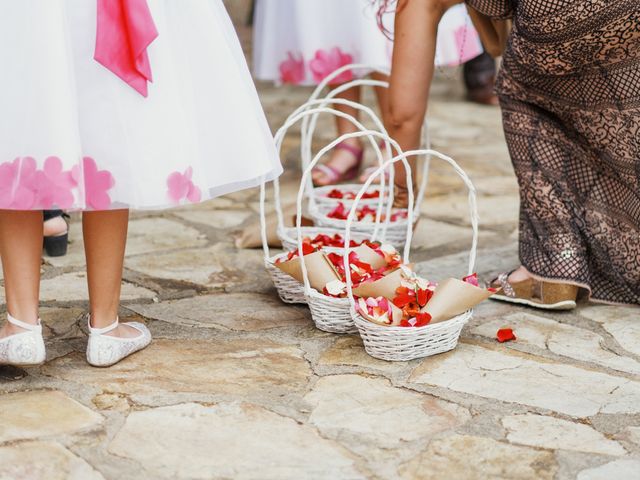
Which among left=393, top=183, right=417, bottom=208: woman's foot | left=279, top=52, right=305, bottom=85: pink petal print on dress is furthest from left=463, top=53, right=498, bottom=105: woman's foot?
left=393, top=183, right=417, bottom=208: woman's foot

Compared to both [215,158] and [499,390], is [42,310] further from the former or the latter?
[499,390]

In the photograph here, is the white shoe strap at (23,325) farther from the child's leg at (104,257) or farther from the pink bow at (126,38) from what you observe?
the pink bow at (126,38)

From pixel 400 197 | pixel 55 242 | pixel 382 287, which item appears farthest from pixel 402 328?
pixel 55 242

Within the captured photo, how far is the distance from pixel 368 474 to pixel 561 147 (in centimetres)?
106

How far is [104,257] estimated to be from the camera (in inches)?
71.6

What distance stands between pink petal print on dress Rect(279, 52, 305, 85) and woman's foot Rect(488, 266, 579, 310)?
120 centimetres

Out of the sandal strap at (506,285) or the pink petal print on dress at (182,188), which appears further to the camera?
the sandal strap at (506,285)

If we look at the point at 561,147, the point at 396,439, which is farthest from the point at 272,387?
the point at 561,147

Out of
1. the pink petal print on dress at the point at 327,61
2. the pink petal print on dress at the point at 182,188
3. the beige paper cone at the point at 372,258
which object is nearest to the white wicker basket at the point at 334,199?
the pink petal print on dress at the point at 327,61

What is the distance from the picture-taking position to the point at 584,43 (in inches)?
80.4

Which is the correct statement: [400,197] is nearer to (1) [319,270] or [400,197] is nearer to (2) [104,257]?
(1) [319,270]

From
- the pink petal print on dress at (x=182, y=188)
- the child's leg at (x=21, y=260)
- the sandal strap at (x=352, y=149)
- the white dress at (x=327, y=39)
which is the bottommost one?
the sandal strap at (x=352, y=149)

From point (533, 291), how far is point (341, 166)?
3.76 feet

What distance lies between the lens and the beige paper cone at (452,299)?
1.93 metres
